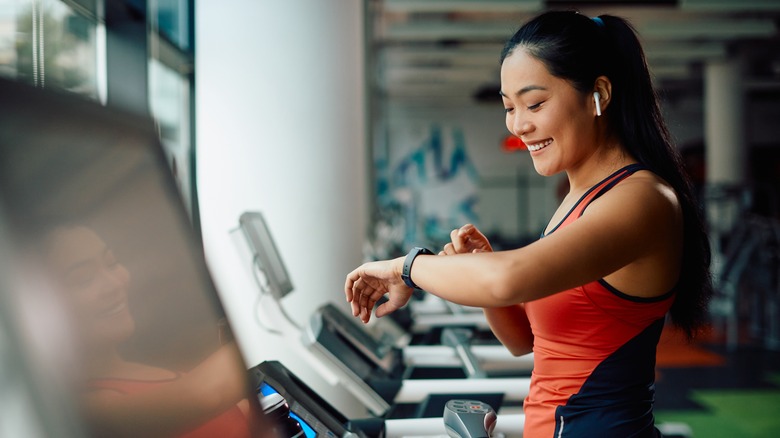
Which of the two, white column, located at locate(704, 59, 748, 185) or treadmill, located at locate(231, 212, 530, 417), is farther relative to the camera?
white column, located at locate(704, 59, 748, 185)

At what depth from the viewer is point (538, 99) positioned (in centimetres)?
114

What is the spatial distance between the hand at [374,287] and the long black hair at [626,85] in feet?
1.33

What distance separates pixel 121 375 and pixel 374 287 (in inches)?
24.1

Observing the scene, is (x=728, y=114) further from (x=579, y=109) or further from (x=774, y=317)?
(x=579, y=109)

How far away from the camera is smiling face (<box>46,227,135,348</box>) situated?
535 millimetres

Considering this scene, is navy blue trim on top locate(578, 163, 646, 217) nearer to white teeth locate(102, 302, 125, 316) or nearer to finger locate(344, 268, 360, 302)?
finger locate(344, 268, 360, 302)

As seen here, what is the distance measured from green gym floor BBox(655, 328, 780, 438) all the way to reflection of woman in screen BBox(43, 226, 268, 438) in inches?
116

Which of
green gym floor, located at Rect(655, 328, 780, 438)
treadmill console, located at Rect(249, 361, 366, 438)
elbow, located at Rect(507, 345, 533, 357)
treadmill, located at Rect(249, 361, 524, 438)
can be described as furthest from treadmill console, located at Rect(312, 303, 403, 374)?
green gym floor, located at Rect(655, 328, 780, 438)

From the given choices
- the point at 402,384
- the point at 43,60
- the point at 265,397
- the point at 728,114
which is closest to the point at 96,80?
the point at 43,60

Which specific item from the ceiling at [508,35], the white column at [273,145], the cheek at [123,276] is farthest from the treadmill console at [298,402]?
the ceiling at [508,35]

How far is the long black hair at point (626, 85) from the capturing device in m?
1.13

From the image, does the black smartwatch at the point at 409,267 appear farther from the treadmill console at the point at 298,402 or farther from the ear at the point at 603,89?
the treadmill console at the point at 298,402

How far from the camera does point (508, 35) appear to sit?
8.01 m

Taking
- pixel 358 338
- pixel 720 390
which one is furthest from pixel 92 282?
pixel 720 390
